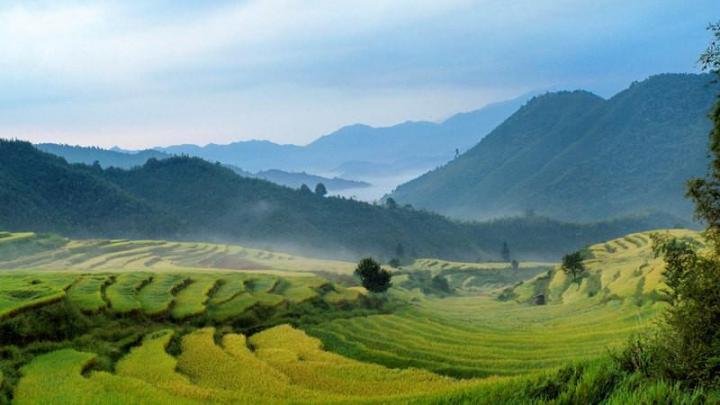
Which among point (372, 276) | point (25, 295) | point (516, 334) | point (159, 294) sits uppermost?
point (25, 295)

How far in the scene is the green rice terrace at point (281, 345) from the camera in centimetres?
1470

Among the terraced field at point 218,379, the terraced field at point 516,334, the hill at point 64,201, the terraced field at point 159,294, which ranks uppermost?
the hill at point 64,201

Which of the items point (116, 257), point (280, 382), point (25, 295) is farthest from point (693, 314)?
point (116, 257)

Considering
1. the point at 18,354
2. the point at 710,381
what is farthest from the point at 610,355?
the point at 18,354

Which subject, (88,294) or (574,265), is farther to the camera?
(574,265)

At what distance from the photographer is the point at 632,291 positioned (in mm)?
42500

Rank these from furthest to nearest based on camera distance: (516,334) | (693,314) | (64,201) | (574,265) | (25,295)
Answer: (64,201)
(574,265)
(516,334)
(25,295)
(693,314)

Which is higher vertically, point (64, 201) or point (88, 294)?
point (64, 201)

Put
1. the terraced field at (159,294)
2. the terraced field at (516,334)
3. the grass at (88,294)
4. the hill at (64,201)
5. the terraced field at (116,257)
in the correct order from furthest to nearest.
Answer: the hill at (64,201)
the terraced field at (116,257)
the grass at (88,294)
the terraced field at (159,294)
the terraced field at (516,334)

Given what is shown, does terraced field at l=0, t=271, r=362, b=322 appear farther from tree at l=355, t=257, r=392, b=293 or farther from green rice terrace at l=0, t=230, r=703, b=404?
tree at l=355, t=257, r=392, b=293

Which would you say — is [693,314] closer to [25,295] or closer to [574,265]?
[25,295]

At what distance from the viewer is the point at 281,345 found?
88.6 feet

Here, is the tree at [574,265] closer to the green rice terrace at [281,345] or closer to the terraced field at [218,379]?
the green rice terrace at [281,345]

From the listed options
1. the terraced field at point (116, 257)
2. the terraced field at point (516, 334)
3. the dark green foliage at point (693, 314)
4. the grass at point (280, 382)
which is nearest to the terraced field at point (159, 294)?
the grass at point (280, 382)
